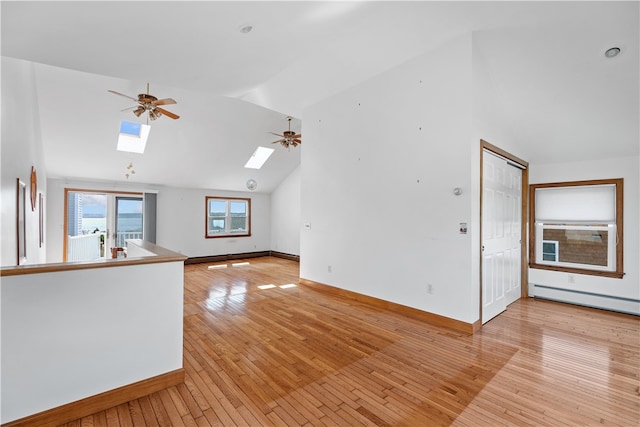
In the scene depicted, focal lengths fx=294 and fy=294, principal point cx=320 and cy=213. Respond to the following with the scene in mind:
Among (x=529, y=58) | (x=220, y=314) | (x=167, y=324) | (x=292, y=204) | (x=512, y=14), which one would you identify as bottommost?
(x=220, y=314)

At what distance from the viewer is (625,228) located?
4141 millimetres

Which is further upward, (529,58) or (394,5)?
(394,5)

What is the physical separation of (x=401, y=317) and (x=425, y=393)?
1689mm

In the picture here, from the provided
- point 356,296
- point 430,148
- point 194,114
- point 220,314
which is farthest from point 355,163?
point 194,114

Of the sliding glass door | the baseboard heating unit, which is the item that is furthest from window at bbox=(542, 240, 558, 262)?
the sliding glass door

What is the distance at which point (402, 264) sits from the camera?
13.4 feet

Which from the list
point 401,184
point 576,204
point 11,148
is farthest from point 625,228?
point 11,148

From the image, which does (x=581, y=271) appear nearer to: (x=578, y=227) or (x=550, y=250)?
(x=550, y=250)

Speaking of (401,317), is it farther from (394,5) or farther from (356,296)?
(394,5)

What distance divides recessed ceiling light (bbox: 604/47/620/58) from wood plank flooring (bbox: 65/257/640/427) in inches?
119

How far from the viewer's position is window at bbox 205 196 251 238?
9.19m

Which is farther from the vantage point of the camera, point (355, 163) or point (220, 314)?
point (355, 163)

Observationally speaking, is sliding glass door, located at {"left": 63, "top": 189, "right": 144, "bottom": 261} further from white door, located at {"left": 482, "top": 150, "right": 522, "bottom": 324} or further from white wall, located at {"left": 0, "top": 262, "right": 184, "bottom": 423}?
white door, located at {"left": 482, "top": 150, "right": 522, "bottom": 324}

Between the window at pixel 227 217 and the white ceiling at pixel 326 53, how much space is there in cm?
405
